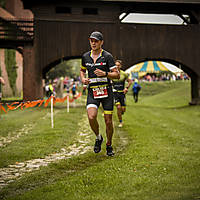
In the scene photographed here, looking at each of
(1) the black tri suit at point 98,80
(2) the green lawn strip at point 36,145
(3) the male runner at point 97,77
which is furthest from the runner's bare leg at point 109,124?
(2) the green lawn strip at point 36,145

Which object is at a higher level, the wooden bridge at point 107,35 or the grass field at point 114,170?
the wooden bridge at point 107,35

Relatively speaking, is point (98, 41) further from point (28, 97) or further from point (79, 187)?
point (28, 97)

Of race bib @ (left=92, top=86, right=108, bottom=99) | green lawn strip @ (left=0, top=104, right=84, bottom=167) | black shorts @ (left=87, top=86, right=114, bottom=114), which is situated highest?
race bib @ (left=92, top=86, right=108, bottom=99)

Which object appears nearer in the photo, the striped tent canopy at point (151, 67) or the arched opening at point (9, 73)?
the striped tent canopy at point (151, 67)

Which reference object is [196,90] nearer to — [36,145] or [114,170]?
[36,145]

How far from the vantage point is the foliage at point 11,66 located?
41.8m

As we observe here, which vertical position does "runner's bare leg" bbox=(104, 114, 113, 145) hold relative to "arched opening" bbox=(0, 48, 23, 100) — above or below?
below

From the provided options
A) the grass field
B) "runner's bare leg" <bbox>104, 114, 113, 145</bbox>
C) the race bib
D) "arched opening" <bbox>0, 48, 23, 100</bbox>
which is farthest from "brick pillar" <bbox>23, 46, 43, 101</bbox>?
the race bib

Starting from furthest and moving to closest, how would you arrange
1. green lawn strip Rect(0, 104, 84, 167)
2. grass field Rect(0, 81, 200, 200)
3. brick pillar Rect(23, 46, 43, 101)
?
brick pillar Rect(23, 46, 43, 101) < green lawn strip Rect(0, 104, 84, 167) < grass field Rect(0, 81, 200, 200)

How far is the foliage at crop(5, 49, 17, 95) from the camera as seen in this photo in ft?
137

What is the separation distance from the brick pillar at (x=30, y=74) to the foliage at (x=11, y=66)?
691 inches

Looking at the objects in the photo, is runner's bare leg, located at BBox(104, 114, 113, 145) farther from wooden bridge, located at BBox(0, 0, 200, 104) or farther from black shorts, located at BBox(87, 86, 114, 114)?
wooden bridge, located at BBox(0, 0, 200, 104)

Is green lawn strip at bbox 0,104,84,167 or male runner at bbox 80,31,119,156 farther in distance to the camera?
green lawn strip at bbox 0,104,84,167

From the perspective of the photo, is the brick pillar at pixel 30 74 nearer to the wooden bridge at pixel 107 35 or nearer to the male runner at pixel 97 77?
the wooden bridge at pixel 107 35
